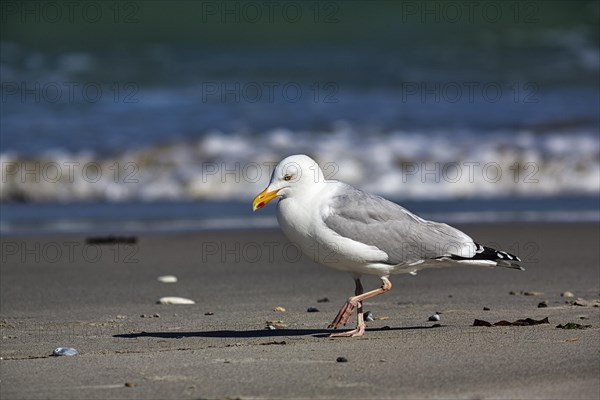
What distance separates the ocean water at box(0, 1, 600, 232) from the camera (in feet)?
44.0

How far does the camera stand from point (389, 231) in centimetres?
585

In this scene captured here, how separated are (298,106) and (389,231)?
1221 cm

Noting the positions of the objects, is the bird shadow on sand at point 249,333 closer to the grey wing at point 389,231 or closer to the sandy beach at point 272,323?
the sandy beach at point 272,323

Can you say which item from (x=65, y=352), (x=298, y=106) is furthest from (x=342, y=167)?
(x=65, y=352)

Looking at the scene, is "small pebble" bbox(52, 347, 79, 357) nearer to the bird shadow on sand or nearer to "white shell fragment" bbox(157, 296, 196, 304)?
the bird shadow on sand

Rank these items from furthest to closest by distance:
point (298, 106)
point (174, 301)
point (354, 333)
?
point (298, 106)
point (174, 301)
point (354, 333)

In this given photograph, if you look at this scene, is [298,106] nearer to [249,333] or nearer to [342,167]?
[342,167]

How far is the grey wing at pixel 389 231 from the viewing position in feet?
18.9

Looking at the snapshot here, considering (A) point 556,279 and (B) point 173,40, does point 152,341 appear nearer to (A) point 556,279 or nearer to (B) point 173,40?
(A) point 556,279

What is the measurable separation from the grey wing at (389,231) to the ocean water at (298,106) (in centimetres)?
530

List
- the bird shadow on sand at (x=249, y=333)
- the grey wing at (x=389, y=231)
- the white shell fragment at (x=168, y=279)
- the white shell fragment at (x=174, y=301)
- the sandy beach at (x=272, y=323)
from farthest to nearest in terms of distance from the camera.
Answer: the white shell fragment at (x=168, y=279) → the white shell fragment at (x=174, y=301) → the grey wing at (x=389, y=231) → the bird shadow on sand at (x=249, y=333) → the sandy beach at (x=272, y=323)

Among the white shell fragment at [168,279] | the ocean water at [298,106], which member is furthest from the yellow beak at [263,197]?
the ocean water at [298,106]

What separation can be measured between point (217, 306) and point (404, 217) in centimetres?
155

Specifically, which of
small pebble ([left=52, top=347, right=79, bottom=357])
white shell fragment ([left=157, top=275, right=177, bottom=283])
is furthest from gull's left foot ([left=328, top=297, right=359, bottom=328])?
white shell fragment ([left=157, top=275, right=177, bottom=283])
